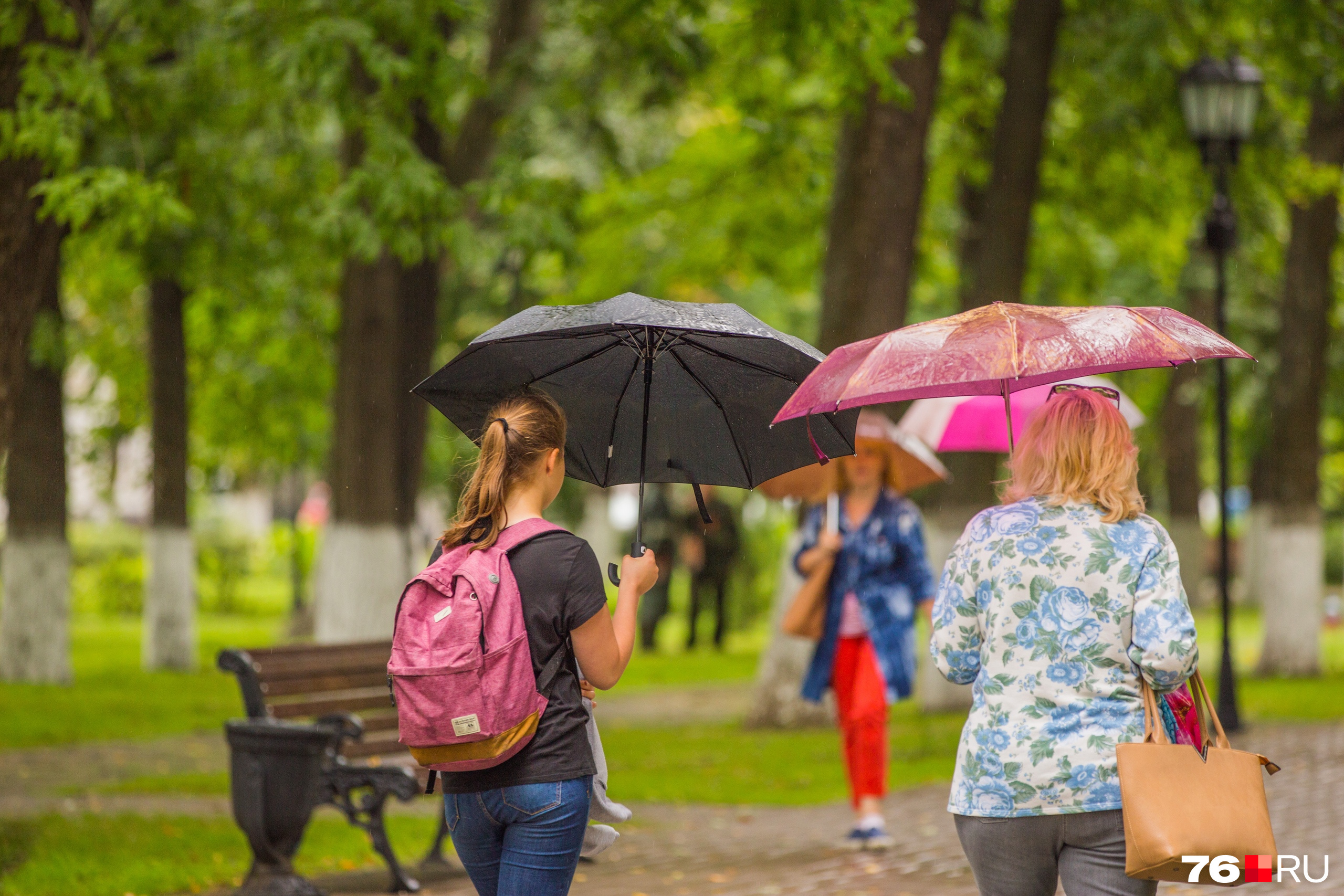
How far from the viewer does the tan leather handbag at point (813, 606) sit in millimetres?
7582

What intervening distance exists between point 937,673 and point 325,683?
276 inches

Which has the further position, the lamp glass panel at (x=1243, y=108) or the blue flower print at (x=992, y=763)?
the lamp glass panel at (x=1243, y=108)

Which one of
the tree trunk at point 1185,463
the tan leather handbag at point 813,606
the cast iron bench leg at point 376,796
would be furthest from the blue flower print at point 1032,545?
the tree trunk at point 1185,463

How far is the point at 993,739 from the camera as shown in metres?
3.46

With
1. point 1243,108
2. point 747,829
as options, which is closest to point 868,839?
point 747,829

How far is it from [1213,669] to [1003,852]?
14258mm

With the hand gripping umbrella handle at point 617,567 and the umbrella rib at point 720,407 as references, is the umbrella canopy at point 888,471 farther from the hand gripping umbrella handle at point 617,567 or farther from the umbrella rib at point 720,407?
the hand gripping umbrella handle at point 617,567

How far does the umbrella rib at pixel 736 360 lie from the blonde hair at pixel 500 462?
803mm

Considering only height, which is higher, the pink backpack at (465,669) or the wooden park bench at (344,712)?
the pink backpack at (465,669)

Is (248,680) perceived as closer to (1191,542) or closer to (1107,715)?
(1107,715)

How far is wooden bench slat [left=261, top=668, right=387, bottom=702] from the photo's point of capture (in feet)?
22.5

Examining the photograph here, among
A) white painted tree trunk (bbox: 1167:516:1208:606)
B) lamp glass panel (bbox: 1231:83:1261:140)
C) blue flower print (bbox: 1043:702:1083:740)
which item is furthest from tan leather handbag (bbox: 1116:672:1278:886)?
white painted tree trunk (bbox: 1167:516:1208:606)

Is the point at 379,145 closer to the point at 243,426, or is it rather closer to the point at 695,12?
the point at 695,12

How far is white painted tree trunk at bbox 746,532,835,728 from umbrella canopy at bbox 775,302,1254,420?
788cm
